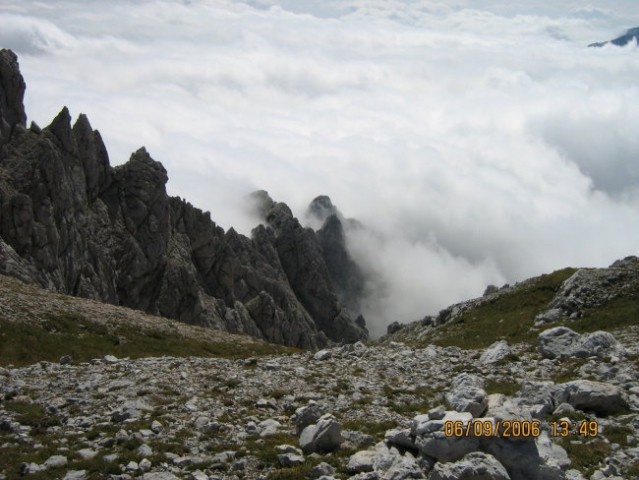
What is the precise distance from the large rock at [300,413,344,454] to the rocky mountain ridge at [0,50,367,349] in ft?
197

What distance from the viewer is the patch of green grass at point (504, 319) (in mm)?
48094

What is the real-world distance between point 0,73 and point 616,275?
3737 inches

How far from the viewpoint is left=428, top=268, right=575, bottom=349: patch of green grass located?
158 feet

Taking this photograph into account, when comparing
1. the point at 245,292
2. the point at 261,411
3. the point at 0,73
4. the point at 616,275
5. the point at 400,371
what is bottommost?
the point at 261,411

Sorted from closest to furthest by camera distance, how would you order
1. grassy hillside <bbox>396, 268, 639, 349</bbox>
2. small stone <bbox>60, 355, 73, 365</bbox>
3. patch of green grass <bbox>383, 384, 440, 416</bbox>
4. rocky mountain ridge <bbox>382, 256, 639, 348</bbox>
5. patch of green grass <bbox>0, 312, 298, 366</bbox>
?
patch of green grass <bbox>383, 384, 440, 416</bbox> < small stone <bbox>60, 355, 73, 365</bbox> < patch of green grass <bbox>0, 312, 298, 366</bbox> < grassy hillside <bbox>396, 268, 639, 349</bbox> < rocky mountain ridge <bbox>382, 256, 639, 348</bbox>

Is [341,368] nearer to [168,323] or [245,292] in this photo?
[168,323]

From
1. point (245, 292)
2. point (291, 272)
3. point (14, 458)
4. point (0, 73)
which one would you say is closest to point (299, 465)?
point (14, 458)

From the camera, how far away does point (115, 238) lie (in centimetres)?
11469

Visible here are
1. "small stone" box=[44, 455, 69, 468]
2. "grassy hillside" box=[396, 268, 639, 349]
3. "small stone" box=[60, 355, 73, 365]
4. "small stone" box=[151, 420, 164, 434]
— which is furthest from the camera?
"grassy hillside" box=[396, 268, 639, 349]

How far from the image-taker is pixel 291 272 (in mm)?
199750

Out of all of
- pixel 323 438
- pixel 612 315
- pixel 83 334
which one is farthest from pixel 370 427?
pixel 612 315

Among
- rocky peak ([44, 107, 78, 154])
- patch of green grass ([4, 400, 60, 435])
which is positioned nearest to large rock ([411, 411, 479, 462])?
patch of green grass ([4, 400, 60, 435])

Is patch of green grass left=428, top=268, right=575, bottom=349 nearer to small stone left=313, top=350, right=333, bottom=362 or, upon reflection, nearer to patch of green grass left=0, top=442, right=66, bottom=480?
small stone left=313, top=350, right=333, bottom=362

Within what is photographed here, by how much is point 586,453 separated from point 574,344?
16.3 metres
